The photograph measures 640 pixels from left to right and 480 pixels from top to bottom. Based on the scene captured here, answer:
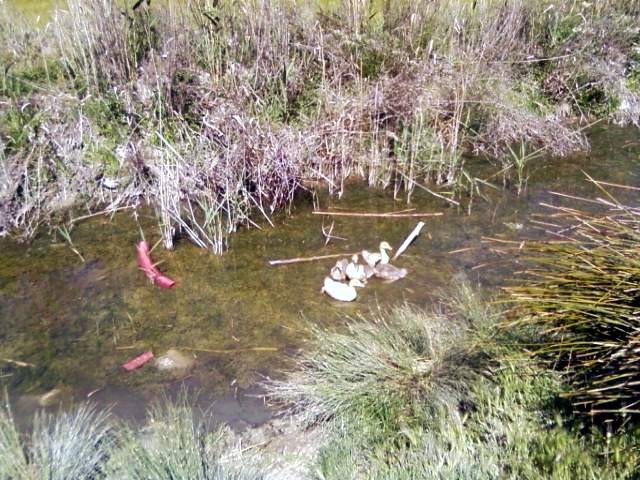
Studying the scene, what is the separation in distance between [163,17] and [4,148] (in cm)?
178

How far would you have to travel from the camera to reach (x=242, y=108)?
5398mm

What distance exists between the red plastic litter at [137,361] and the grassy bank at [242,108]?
46.7 inches

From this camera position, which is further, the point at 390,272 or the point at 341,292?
the point at 390,272

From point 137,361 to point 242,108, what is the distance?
2.46 meters

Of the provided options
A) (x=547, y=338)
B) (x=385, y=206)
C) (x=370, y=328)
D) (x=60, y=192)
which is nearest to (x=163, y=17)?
(x=60, y=192)

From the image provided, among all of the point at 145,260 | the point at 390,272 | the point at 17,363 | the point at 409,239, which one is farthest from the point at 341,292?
the point at 17,363

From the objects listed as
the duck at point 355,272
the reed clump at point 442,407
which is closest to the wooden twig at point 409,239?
the duck at point 355,272

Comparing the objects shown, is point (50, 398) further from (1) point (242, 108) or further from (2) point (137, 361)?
(1) point (242, 108)

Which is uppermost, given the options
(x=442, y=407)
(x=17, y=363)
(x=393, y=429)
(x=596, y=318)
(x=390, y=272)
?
(x=596, y=318)

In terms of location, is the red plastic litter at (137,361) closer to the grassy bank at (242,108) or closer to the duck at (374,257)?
the grassy bank at (242,108)

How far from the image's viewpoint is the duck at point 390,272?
4.38 m

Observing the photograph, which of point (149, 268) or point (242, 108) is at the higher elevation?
point (242, 108)

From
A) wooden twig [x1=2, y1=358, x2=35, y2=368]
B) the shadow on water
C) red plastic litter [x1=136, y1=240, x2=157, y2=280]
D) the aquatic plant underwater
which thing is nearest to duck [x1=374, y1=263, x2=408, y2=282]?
the shadow on water

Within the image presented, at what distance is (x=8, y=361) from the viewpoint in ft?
12.2
